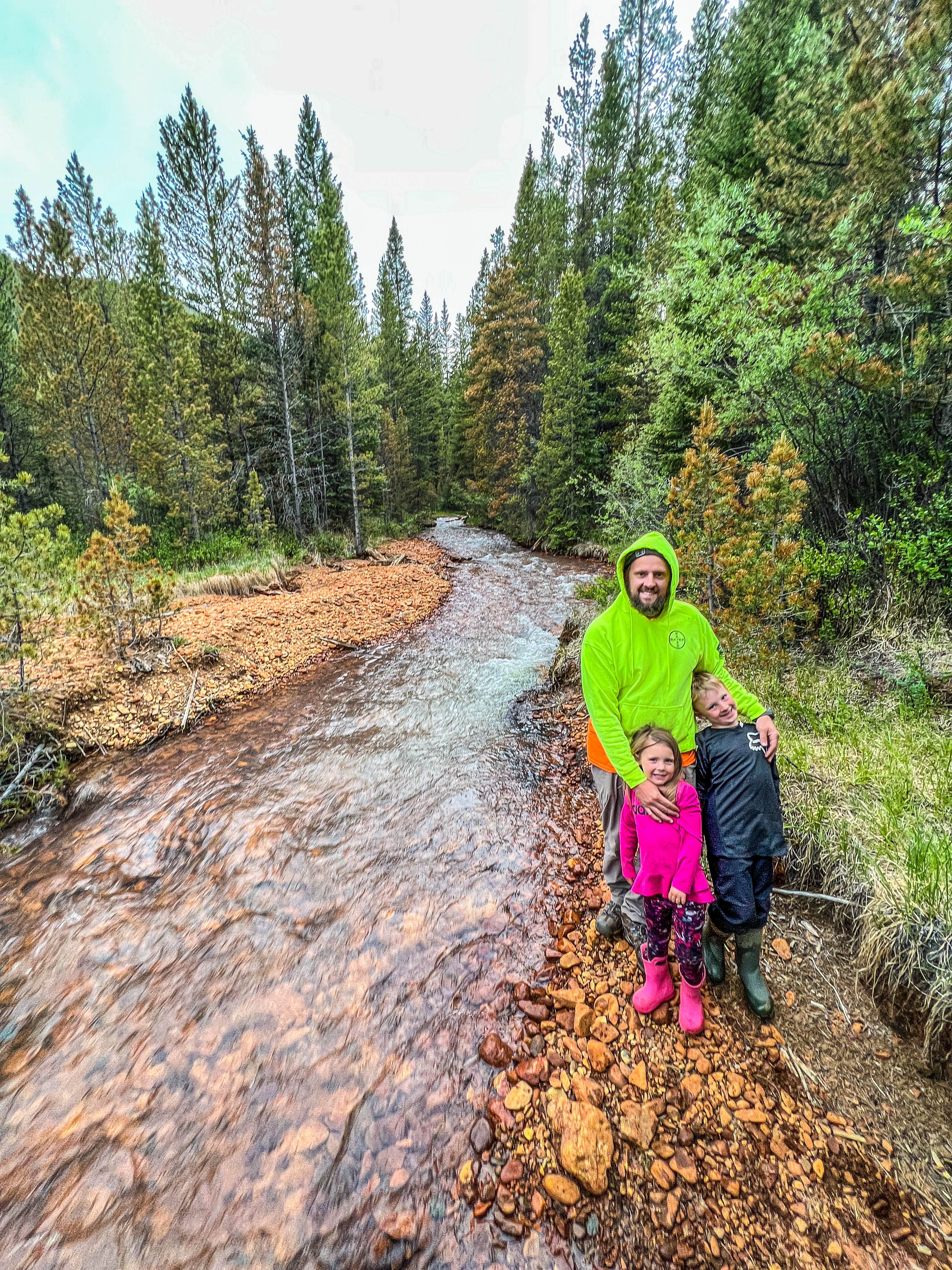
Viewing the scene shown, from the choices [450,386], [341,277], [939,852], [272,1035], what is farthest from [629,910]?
[450,386]

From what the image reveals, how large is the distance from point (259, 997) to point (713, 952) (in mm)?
2351

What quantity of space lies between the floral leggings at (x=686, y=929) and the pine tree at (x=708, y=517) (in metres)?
3.07

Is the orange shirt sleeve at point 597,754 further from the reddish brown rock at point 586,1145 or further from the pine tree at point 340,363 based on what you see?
the pine tree at point 340,363

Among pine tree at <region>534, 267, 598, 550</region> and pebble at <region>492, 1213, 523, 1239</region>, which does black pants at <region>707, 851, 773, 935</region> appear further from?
pine tree at <region>534, 267, 598, 550</region>

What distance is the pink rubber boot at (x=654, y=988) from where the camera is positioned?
2.21 m

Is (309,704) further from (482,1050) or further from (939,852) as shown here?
(939,852)

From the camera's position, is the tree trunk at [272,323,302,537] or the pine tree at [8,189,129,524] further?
the tree trunk at [272,323,302,537]

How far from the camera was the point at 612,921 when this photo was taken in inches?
105

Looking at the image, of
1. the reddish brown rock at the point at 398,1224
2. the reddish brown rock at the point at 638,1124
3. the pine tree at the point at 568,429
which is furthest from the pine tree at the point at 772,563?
the pine tree at the point at 568,429

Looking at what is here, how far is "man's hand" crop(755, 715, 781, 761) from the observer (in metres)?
2.15

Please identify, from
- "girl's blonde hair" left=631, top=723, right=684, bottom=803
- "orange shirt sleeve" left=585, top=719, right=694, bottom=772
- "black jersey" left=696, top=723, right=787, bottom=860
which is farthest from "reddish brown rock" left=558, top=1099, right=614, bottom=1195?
"orange shirt sleeve" left=585, top=719, right=694, bottom=772

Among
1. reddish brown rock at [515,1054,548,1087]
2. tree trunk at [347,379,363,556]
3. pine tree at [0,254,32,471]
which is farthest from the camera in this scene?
tree trunk at [347,379,363,556]

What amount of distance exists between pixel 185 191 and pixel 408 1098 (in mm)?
21171

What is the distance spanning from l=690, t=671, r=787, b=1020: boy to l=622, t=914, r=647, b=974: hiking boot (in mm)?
450
